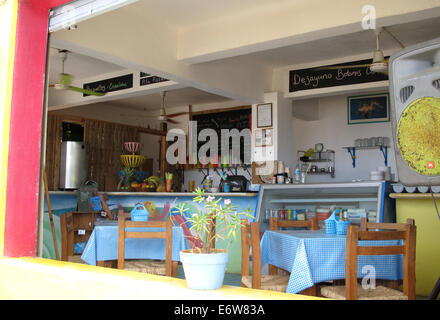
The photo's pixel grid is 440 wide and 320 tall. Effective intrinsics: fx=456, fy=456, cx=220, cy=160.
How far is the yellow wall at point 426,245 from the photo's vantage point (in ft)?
14.9

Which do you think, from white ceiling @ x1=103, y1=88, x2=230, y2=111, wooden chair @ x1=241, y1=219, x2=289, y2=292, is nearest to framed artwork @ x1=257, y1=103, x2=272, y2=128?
white ceiling @ x1=103, y1=88, x2=230, y2=111

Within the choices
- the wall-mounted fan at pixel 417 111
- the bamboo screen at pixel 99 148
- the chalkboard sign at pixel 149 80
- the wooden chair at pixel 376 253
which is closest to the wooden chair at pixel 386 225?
the wooden chair at pixel 376 253

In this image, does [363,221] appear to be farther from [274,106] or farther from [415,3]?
[274,106]

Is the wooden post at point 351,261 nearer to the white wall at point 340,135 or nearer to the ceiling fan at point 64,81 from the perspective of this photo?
the ceiling fan at point 64,81

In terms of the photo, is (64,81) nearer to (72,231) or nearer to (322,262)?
(72,231)

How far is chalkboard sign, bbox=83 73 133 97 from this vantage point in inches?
265

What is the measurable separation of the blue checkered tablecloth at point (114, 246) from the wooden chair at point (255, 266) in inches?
26.0

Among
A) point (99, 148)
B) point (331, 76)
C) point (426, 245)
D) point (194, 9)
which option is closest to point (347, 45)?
point (331, 76)

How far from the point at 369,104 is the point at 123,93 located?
4284 millimetres

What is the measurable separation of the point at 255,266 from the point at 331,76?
4.19m

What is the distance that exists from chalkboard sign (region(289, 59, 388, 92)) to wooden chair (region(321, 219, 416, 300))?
3768 mm

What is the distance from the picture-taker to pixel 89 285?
2109mm

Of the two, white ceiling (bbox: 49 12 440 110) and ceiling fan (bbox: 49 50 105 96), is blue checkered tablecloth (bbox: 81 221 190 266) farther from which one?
ceiling fan (bbox: 49 50 105 96)

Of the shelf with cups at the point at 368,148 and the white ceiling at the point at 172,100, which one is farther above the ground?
the white ceiling at the point at 172,100
